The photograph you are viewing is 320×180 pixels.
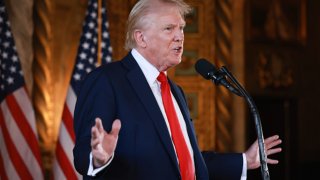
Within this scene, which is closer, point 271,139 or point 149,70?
point 149,70

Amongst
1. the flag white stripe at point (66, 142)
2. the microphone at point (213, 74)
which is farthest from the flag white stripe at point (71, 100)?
the microphone at point (213, 74)

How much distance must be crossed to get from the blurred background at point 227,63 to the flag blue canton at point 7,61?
1.32 feet

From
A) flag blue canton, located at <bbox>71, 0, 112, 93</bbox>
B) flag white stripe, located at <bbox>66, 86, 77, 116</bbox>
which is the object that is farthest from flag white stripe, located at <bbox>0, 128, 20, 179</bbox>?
flag blue canton, located at <bbox>71, 0, 112, 93</bbox>

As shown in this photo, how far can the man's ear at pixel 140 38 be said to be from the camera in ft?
9.23

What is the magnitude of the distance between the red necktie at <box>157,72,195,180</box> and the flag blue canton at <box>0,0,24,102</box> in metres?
2.63

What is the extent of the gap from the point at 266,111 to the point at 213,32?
248 centimetres

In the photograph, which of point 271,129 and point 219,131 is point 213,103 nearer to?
point 219,131

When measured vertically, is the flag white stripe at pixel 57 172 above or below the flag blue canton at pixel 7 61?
below

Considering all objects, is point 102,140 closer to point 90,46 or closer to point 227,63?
point 90,46

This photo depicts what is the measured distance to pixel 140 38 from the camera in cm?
282

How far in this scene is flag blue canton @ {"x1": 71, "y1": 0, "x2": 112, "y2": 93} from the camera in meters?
5.41

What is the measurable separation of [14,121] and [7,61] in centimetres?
48

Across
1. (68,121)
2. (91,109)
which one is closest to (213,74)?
(91,109)

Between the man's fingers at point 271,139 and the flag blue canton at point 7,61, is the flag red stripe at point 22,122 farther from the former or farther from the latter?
the man's fingers at point 271,139
